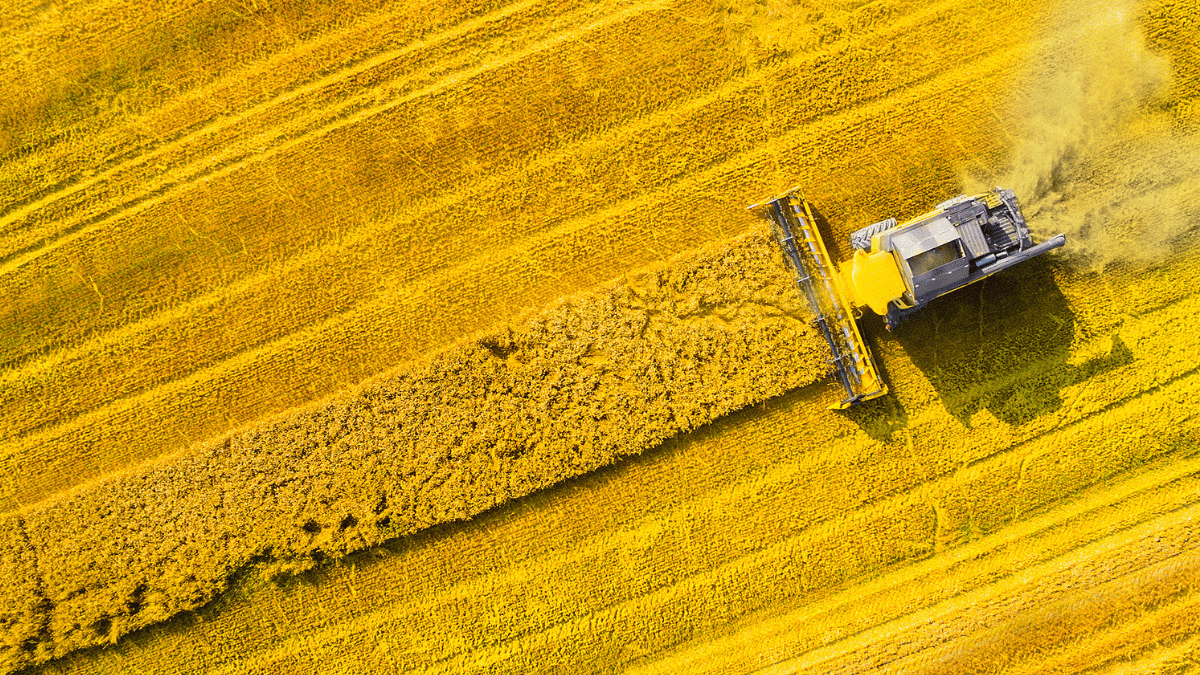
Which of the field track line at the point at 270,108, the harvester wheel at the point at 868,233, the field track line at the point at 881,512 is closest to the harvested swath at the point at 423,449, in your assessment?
the harvester wheel at the point at 868,233

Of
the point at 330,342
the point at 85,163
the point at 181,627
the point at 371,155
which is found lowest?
the point at 181,627

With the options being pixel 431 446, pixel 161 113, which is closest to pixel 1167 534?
pixel 431 446

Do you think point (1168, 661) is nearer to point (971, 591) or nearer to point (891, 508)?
point (971, 591)

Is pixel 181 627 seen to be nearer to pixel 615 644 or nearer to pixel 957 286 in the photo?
pixel 615 644

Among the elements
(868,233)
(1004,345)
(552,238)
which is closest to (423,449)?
(552,238)

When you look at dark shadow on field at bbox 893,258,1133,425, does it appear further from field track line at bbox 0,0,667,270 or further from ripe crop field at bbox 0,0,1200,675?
field track line at bbox 0,0,667,270
